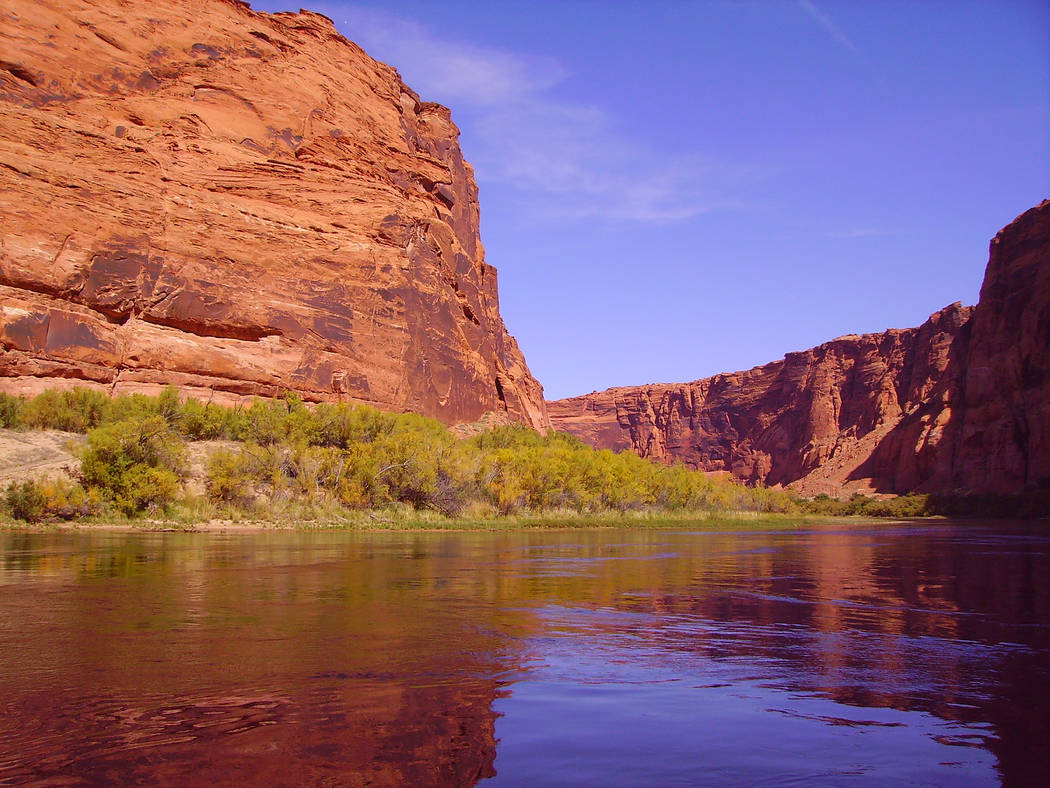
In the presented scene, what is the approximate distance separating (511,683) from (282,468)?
32.9 meters

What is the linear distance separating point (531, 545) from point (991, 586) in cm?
1394

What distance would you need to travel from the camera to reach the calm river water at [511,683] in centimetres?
443

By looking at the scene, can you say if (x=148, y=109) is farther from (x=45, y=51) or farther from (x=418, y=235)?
(x=418, y=235)

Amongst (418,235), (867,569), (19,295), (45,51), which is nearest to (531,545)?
(867,569)

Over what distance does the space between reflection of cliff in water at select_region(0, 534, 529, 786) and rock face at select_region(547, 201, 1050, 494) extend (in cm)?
8279

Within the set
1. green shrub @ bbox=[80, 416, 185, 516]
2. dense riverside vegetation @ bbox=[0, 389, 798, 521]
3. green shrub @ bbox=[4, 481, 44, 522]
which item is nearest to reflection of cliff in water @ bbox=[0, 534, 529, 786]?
green shrub @ bbox=[4, 481, 44, 522]

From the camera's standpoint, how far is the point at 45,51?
181ft

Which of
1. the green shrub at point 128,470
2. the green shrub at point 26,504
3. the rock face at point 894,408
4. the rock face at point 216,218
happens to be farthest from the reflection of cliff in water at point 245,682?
the rock face at point 894,408

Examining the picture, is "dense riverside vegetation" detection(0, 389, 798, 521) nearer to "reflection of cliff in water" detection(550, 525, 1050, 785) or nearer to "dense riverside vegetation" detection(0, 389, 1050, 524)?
"dense riverside vegetation" detection(0, 389, 1050, 524)

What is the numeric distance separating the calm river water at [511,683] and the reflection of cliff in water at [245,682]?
3 centimetres

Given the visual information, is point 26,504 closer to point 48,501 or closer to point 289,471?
point 48,501

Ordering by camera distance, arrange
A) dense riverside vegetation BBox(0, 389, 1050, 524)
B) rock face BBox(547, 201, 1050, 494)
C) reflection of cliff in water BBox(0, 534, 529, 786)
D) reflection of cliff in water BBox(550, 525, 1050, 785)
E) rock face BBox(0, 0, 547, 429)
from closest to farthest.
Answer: reflection of cliff in water BBox(0, 534, 529, 786)
reflection of cliff in water BBox(550, 525, 1050, 785)
dense riverside vegetation BBox(0, 389, 1050, 524)
rock face BBox(0, 0, 547, 429)
rock face BBox(547, 201, 1050, 494)

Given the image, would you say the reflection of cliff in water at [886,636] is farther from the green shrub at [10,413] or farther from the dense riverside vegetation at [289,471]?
the green shrub at [10,413]

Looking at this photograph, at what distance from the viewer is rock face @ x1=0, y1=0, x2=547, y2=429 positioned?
49031 millimetres
